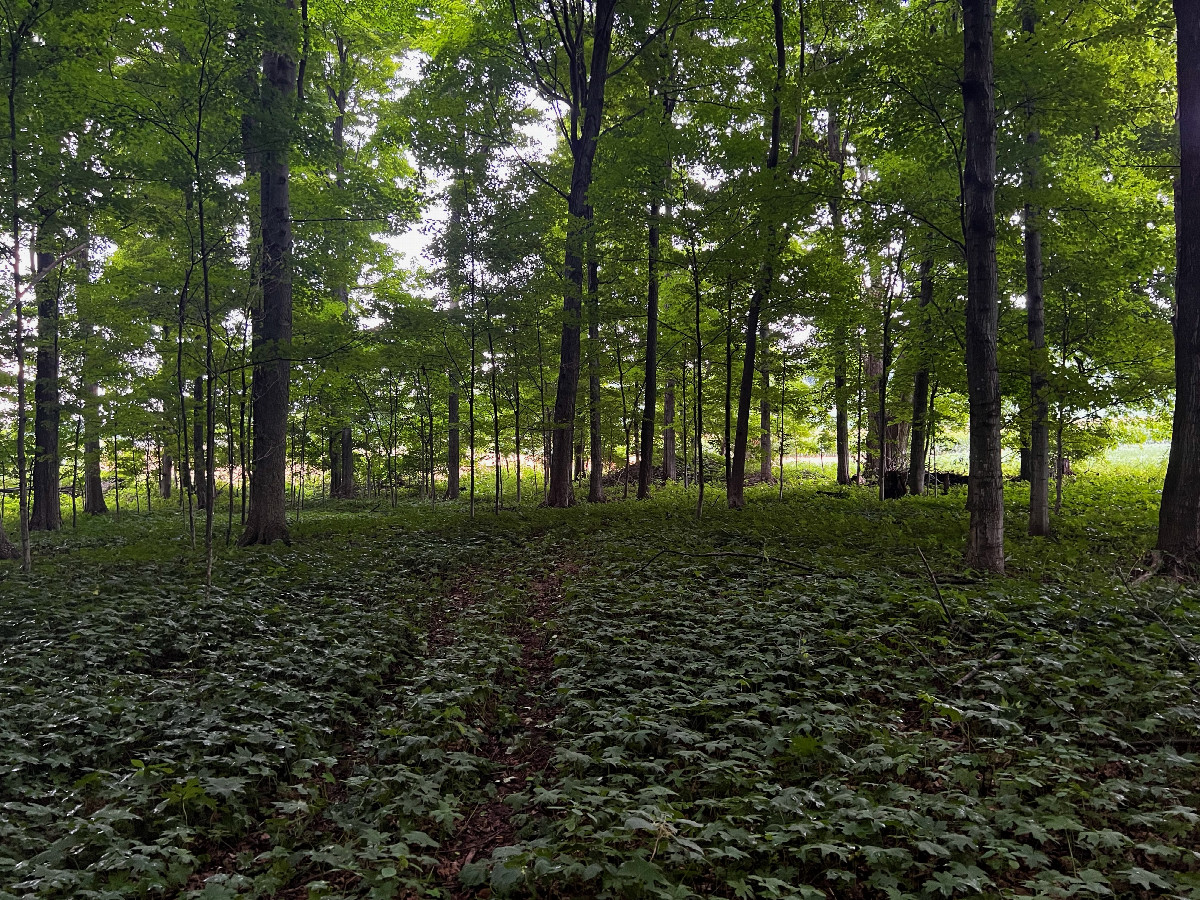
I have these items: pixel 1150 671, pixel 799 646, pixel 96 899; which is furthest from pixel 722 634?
pixel 96 899

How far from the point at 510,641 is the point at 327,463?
20.9 meters

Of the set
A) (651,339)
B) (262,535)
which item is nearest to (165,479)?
(262,535)

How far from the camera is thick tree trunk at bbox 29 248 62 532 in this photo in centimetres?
1380

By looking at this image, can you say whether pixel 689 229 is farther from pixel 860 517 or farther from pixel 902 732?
pixel 902 732

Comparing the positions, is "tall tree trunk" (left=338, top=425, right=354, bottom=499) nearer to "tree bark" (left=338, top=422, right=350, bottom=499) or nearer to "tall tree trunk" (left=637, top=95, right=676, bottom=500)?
"tree bark" (left=338, top=422, right=350, bottom=499)

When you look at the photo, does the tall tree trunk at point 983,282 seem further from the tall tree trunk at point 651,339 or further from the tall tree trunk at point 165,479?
the tall tree trunk at point 165,479

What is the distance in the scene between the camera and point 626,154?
14445 millimetres

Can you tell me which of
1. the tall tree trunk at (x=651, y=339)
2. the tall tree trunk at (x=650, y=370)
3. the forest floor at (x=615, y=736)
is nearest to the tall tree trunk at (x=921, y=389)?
the forest floor at (x=615, y=736)

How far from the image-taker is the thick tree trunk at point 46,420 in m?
13.8

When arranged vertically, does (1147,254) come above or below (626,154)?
below

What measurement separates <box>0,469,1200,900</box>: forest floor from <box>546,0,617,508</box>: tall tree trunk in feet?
26.5

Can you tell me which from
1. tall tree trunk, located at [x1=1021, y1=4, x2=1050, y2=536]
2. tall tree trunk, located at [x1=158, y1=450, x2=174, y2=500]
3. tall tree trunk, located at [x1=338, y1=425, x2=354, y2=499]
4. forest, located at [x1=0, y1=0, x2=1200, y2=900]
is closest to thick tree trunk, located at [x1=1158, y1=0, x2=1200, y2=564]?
forest, located at [x1=0, y1=0, x2=1200, y2=900]

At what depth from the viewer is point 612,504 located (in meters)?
16.8

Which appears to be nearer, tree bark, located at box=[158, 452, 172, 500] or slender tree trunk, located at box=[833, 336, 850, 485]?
slender tree trunk, located at box=[833, 336, 850, 485]
